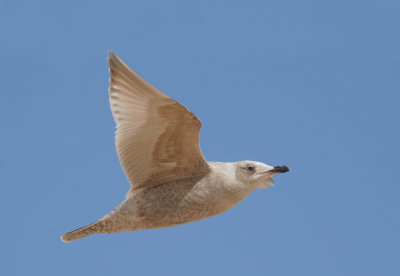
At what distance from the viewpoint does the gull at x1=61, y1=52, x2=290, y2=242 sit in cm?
766

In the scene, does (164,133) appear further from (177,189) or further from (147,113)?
(177,189)

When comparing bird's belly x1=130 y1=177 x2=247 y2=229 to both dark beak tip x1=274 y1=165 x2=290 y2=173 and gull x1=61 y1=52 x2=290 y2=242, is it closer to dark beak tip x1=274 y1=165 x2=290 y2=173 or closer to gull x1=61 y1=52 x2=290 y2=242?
gull x1=61 y1=52 x2=290 y2=242

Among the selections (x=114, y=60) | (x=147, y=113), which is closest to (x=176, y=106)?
(x=147, y=113)

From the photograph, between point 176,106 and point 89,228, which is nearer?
point 176,106

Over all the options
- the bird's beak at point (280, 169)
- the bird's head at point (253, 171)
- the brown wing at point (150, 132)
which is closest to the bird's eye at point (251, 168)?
the bird's head at point (253, 171)

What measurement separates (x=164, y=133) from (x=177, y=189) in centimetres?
86

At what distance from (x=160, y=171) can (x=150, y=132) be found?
62 cm

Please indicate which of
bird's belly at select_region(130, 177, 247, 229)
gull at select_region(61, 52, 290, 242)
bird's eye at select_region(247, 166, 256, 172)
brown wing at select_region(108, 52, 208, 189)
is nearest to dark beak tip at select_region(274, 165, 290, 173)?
gull at select_region(61, 52, 290, 242)

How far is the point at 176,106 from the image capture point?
7.50 metres

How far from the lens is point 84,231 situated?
26.7 ft

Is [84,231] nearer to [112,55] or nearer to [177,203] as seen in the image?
[177,203]

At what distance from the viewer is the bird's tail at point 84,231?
26.3 feet

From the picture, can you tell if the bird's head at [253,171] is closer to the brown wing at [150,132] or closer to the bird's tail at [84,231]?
the brown wing at [150,132]

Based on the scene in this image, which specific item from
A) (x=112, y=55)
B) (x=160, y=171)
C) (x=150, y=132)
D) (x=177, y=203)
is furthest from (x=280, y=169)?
(x=112, y=55)
